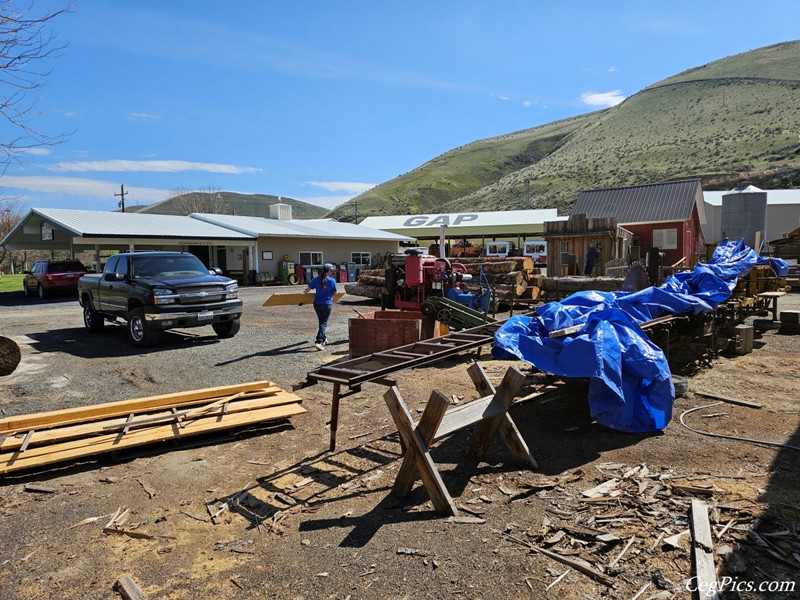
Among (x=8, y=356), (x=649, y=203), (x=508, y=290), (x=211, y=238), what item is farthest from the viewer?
(x=649, y=203)

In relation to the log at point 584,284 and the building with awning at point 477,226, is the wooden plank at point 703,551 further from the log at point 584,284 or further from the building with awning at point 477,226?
the building with awning at point 477,226

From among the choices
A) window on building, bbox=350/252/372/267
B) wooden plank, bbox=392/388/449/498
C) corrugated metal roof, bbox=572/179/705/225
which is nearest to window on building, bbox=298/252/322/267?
window on building, bbox=350/252/372/267

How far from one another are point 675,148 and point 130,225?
231 feet

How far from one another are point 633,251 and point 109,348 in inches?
755

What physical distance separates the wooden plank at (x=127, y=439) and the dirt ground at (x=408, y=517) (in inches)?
5.9

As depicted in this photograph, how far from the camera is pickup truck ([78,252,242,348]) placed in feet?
36.2

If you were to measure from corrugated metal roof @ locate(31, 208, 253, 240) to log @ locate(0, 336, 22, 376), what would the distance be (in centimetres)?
1926

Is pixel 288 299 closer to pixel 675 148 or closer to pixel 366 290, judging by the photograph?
pixel 366 290

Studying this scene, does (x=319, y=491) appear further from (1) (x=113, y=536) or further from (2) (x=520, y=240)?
(2) (x=520, y=240)

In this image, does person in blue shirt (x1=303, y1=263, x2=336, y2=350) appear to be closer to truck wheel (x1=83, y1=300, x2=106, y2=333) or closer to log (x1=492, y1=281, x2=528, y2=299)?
truck wheel (x1=83, y1=300, x2=106, y2=333)

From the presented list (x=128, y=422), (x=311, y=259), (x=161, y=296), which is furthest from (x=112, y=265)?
(x=311, y=259)

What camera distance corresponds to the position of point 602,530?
375cm

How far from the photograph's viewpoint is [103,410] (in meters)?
6.21

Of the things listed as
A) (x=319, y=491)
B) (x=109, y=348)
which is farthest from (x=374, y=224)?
(x=319, y=491)
